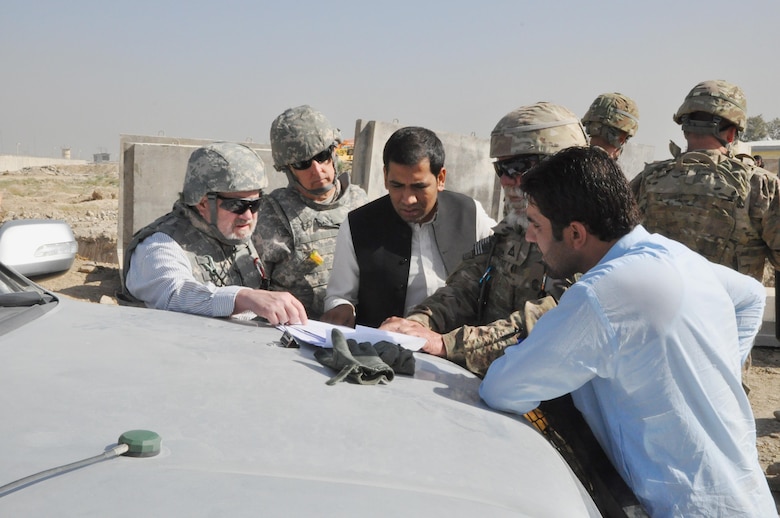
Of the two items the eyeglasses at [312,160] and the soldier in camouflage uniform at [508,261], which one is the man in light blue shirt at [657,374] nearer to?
the soldier in camouflage uniform at [508,261]

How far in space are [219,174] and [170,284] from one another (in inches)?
21.4

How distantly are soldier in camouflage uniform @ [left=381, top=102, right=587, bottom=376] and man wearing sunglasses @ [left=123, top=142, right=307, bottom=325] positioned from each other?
77cm

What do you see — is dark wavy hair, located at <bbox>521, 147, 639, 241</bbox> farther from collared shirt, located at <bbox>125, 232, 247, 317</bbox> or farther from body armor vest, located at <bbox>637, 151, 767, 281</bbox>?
body armor vest, located at <bbox>637, 151, 767, 281</bbox>

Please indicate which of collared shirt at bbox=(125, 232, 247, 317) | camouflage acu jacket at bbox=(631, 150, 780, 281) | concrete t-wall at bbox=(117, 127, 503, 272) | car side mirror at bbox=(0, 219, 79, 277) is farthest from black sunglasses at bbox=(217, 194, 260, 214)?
concrete t-wall at bbox=(117, 127, 503, 272)

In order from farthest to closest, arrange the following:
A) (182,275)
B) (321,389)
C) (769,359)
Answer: (769,359)
(182,275)
(321,389)

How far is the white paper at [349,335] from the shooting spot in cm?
237

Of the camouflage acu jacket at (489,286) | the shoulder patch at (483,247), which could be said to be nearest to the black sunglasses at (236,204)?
the camouflage acu jacket at (489,286)

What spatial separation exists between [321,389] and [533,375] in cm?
54

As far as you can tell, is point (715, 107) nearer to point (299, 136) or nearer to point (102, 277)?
point (299, 136)

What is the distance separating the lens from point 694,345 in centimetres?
194

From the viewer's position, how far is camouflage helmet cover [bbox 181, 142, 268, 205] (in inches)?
128

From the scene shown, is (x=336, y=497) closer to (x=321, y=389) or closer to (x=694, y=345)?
(x=321, y=389)

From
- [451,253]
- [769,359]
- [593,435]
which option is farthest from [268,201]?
[769,359]

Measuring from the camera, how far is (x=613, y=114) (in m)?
6.01
